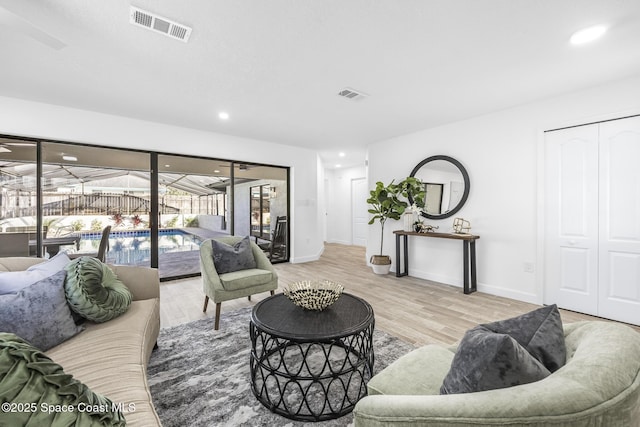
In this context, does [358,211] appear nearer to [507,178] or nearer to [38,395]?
[507,178]

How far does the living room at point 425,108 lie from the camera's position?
1.96 metres

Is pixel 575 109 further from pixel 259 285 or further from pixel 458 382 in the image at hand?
pixel 259 285

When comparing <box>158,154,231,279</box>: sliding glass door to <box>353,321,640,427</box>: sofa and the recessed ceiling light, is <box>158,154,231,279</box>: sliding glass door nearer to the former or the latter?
<box>353,321,640,427</box>: sofa

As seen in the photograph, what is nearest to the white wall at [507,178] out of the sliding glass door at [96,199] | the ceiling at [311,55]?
the ceiling at [311,55]

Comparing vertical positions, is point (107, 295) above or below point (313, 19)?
below

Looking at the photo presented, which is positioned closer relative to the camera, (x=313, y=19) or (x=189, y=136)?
(x=313, y=19)

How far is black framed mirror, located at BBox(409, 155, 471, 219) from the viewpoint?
407 centimetres

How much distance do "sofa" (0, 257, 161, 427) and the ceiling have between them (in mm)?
1790

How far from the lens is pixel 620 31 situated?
79.9 inches

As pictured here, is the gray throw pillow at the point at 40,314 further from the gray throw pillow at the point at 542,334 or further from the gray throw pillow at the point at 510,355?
the gray throw pillow at the point at 542,334

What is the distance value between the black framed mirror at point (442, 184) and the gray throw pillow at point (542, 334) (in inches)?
132

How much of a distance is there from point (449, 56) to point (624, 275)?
2924 millimetres

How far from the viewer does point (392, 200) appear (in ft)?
15.3

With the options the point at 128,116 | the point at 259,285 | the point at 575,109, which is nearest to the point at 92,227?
the point at 128,116
